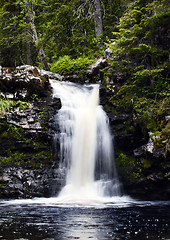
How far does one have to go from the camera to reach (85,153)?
8867mm

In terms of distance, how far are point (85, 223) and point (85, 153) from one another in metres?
4.37

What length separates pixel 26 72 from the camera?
10.1 m

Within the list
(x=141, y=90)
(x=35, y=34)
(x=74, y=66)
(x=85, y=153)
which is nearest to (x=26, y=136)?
(x=85, y=153)

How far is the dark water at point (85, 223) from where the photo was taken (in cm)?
378

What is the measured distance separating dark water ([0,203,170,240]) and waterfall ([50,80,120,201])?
73.1 inches

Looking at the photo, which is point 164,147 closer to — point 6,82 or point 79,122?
point 79,122

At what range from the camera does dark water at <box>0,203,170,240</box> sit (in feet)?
12.4

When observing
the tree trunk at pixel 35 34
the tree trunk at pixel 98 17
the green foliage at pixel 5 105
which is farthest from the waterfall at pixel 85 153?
the tree trunk at pixel 98 17

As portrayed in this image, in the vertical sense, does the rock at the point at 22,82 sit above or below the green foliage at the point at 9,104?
above

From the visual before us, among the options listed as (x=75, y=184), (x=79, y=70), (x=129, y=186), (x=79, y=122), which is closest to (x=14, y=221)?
(x=75, y=184)

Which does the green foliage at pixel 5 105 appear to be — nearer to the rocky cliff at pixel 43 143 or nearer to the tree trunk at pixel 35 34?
the rocky cliff at pixel 43 143

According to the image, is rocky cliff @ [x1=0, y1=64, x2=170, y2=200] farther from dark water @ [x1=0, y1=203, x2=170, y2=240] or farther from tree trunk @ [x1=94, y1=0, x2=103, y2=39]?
tree trunk @ [x1=94, y1=0, x2=103, y2=39]

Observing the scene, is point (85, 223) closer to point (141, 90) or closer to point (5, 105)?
point (141, 90)

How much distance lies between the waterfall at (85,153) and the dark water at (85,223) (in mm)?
1858
